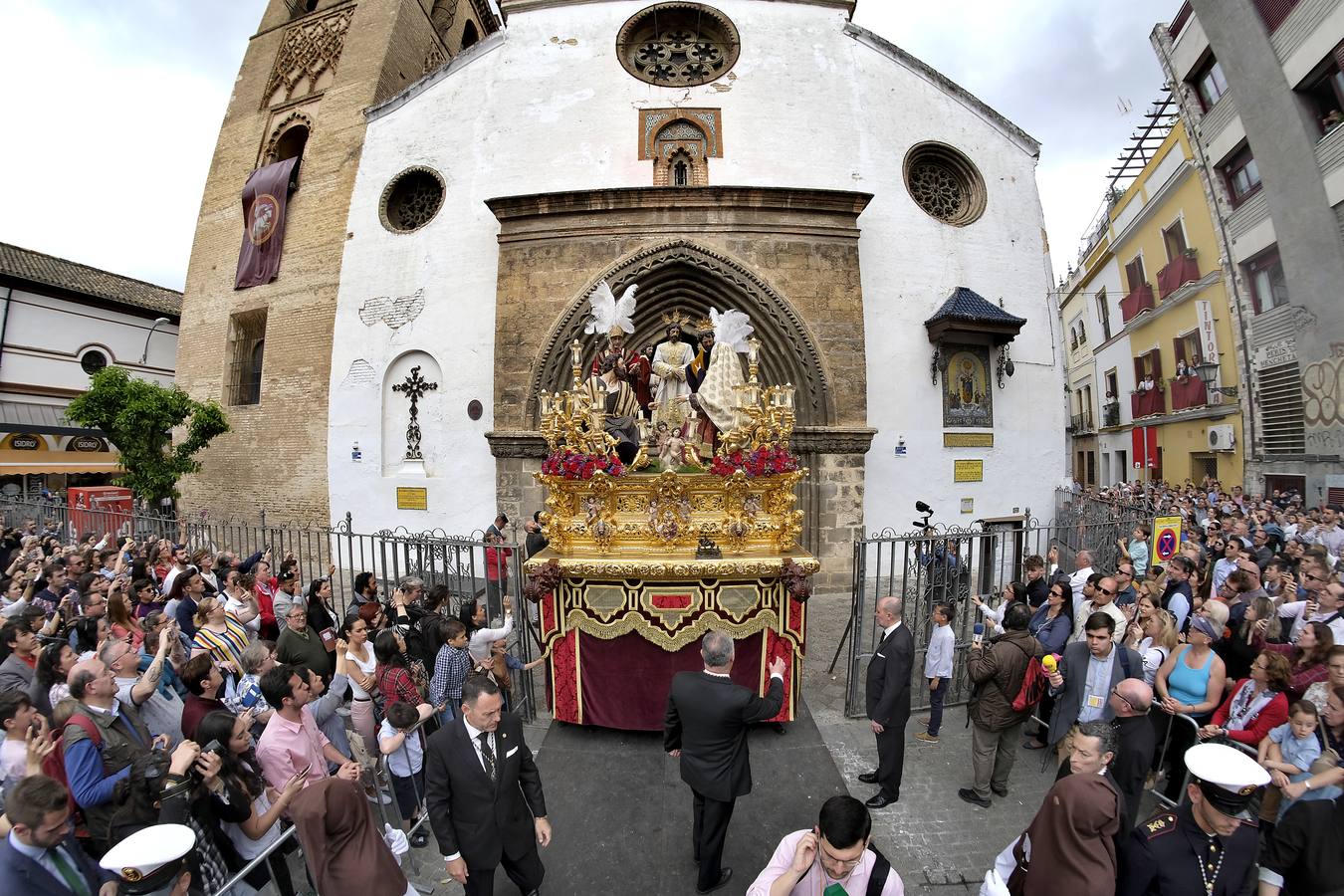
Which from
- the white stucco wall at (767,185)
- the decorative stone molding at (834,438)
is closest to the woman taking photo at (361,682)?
the white stucco wall at (767,185)

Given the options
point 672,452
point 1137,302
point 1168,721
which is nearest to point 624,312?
point 672,452

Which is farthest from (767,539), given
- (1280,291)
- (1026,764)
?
(1280,291)

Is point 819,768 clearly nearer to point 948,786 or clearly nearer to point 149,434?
point 948,786

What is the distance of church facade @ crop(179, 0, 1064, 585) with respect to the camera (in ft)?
38.7

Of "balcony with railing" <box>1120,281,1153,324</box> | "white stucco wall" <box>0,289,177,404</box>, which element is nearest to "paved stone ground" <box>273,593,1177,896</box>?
"balcony with railing" <box>1120,281,1153,324</box>

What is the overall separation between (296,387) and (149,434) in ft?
9.55

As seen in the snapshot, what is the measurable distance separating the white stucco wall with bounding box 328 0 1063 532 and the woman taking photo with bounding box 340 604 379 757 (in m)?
8.02

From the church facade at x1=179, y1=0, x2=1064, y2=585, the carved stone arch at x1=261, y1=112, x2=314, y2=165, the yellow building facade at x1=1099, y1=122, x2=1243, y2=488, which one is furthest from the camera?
the yellow building facade at x1=1099, y1=122, x2=1243, y2=488

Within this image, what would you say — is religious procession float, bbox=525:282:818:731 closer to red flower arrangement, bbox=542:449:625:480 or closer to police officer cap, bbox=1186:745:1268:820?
red flower arrangement, bbox=542:449:625:480

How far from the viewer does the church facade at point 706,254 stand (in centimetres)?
1179

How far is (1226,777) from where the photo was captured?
235 centimetres

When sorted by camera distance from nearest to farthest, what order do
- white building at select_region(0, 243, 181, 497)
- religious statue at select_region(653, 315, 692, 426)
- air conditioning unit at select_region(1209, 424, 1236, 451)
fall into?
1. religious statue at select_region(653, 315, 692, 426)
2. air conditioning unit at select_region(1209, 424, 1236, 451)
3. white building at select_region(0, 243, 181, 497)

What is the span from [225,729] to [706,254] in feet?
34.5

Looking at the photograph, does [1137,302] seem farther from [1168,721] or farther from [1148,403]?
[1168,721]
